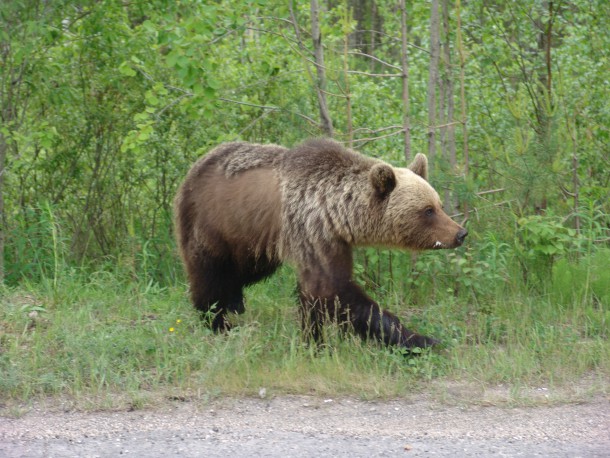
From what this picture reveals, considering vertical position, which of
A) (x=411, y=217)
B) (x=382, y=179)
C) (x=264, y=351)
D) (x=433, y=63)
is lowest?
(x=264, y=351)

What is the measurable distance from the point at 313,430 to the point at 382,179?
2196mm

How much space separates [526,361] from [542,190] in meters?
2.12

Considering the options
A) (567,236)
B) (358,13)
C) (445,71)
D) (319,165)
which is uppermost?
(358,13)

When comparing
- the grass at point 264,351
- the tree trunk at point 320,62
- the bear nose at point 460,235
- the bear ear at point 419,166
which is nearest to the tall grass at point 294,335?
the grass at point 264,351

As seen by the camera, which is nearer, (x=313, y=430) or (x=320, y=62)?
(x=313, y=430)

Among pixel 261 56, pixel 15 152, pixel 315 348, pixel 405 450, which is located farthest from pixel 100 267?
pixel 405 450

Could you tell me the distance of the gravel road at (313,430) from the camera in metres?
4.38

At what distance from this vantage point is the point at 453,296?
743cm

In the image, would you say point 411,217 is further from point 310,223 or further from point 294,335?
point 294,335

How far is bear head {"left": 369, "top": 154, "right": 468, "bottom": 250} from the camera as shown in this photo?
20.9ft

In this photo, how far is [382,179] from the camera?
20.6 feet

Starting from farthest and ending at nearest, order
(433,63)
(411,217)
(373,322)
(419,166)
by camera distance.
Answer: (433,63), (419,166), (411,217), (373,322)

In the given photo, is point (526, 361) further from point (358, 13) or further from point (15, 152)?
point (358, 13)

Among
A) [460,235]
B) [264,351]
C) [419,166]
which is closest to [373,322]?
[264,351]
